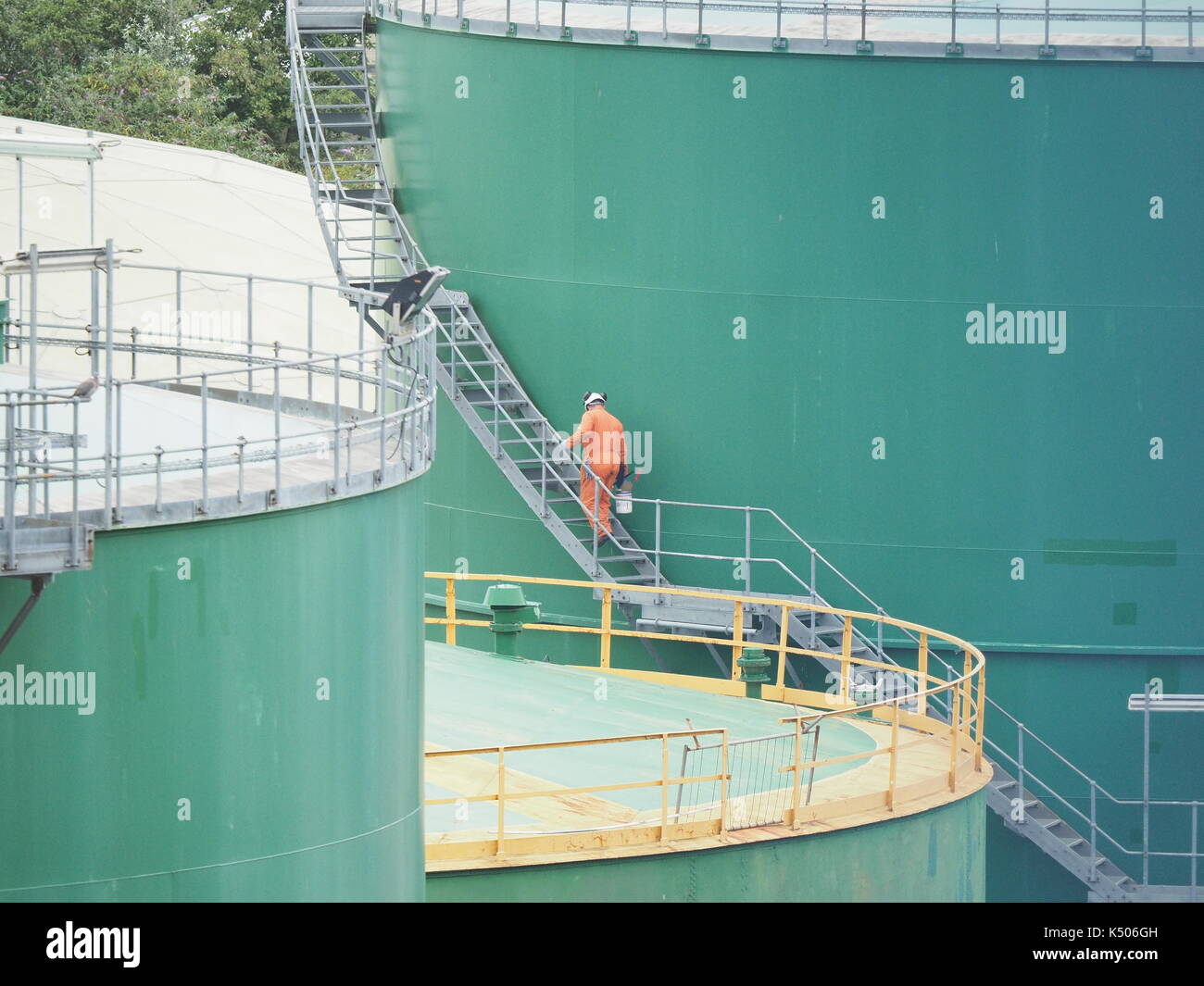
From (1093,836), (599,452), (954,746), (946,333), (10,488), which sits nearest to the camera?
(10,488)

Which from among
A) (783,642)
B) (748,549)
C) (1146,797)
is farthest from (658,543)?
(1146,797)

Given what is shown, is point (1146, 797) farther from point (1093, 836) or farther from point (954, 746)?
point (954, 746)

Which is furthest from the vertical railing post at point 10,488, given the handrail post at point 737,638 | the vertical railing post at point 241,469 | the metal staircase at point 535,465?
the handrail post at point 737,638

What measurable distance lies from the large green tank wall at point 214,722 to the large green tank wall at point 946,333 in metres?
11.4

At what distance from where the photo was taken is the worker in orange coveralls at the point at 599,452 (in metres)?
24.6

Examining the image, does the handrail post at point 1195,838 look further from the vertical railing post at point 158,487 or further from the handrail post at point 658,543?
the vertical railing post at point 158,487

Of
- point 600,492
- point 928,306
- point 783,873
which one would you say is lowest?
point 783,873

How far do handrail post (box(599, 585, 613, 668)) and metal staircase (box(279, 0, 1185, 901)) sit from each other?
2.04ft

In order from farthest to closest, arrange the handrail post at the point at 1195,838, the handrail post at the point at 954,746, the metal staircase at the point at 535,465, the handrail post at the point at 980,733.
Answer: the metal staircase at the point at 535,465, the handrail post at the point at 1195,838, the handrail post at the point at 980,733, the handrail post at the point at 954,746

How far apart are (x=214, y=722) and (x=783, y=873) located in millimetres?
6765

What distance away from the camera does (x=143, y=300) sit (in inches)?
1681

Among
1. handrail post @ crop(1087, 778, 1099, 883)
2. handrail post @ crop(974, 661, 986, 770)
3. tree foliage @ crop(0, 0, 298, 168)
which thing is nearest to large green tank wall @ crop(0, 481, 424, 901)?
handrail post @ crop(974, 661, 986, 770)

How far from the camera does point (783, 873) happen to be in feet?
58.3

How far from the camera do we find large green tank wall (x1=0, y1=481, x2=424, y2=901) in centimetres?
1213
